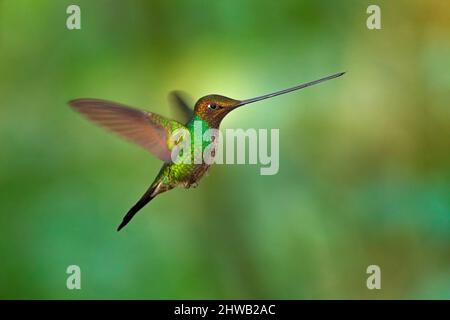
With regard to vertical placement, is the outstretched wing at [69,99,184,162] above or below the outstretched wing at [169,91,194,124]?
below

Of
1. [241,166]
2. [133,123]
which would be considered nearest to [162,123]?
[133,123]

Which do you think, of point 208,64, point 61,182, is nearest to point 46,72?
point 61,182

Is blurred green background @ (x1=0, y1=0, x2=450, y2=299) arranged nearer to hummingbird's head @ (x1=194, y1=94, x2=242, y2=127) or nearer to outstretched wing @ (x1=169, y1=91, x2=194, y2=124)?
outstretched wing @ (x1=169, y1=91, x2=194, y2=124)

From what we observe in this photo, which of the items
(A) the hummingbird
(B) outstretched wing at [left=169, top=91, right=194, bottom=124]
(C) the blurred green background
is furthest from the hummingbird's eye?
(C) the blurred green background

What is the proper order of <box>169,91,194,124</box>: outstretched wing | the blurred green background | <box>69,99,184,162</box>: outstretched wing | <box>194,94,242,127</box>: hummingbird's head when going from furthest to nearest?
the blurred green background
<box>169,91,194,124</box>: outstretched wing
<box>194,94,242,127</box>: hummingbird's head
<box>69,99,184,162</box>: outstretched wing

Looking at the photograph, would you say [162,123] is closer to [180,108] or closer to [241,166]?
[180,108]

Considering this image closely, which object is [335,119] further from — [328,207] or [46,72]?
[46,72]

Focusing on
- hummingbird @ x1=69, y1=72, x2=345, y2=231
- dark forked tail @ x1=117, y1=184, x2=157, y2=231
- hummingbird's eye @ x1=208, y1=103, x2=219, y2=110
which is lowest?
dark forked tail @ x1=117, y1=184, x2=157, y2=231
